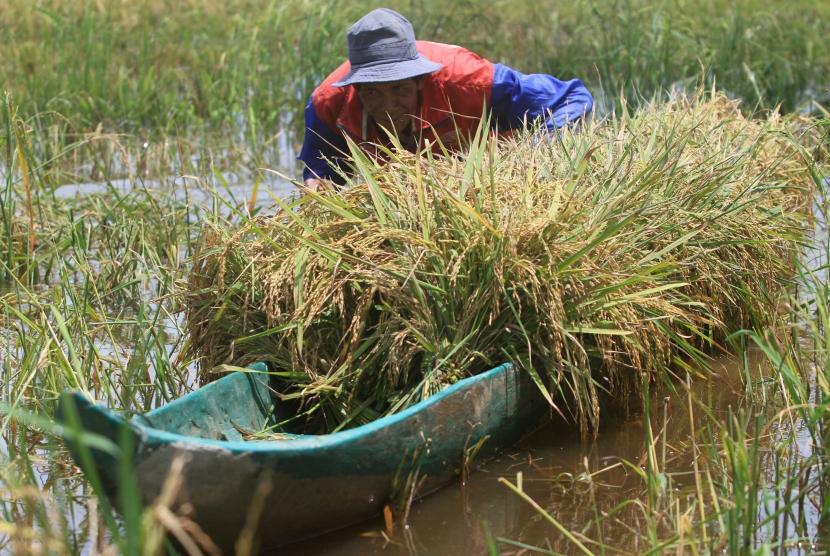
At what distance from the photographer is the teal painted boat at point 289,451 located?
2482 mm

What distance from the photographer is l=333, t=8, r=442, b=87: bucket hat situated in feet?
14.0

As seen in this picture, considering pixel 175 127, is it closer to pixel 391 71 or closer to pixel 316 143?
pixel 316 143

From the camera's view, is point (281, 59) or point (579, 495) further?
point (281, 59)

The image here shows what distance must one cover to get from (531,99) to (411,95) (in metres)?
0.49

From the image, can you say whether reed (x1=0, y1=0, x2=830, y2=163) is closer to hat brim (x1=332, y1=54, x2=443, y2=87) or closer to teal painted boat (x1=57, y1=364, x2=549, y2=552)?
hat brim (x1=332, y1=54, x2=443, y2=87)

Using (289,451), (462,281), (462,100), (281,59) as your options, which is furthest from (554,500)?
(281,59)

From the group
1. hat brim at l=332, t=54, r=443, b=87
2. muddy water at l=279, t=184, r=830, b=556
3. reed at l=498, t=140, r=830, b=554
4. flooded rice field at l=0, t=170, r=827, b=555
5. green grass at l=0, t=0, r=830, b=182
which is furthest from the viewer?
green grass at l=0, t=0, r=830, b=182

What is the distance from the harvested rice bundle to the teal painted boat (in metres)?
0.12

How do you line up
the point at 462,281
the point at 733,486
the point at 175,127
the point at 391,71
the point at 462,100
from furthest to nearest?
the point at 175,127, the point at 462,100, the point at 391,71, the point at 462,281, the point at 733,486

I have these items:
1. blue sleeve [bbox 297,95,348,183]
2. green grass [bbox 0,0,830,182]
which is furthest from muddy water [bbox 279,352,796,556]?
green grass [bbox 0,0,830,182]

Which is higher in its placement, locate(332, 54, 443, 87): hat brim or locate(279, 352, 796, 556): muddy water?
locate(332, 54, 443, 87): hat brim

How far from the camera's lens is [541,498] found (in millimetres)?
3139

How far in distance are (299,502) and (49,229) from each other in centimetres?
258

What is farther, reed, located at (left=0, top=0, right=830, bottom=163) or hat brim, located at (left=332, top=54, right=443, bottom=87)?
reed, located at (left=0, top=0, right=830, bottom=163)
